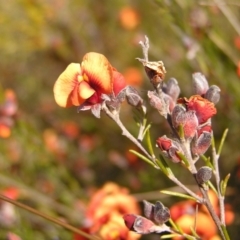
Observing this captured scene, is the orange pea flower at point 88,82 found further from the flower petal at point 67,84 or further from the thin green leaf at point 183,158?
the thin green leaf at point 183,158

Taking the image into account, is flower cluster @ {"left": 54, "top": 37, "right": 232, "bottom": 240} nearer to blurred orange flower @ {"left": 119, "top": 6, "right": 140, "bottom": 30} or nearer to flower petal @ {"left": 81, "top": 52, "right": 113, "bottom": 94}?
flower petal @ {"left": 81, "top": 52, "right": 113, "bottom": 94}

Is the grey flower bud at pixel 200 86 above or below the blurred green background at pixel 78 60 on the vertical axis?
above

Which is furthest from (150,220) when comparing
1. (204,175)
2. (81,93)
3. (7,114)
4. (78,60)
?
(78,60)

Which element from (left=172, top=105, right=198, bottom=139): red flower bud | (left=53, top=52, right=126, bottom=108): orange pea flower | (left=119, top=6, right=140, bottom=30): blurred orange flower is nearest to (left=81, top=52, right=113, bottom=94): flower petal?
(left=53, top=52, right=126, bottom=108): orange pea flower

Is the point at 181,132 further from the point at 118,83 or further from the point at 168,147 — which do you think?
the point at 118,83

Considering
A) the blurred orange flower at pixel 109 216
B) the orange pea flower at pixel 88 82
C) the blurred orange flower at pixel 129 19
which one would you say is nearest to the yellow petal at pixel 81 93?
the orange pea flower at pixel 88 82

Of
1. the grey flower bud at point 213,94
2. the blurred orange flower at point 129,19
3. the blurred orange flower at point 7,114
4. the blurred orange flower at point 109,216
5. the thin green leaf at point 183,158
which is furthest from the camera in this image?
the blurred orange flower at point 129,19
